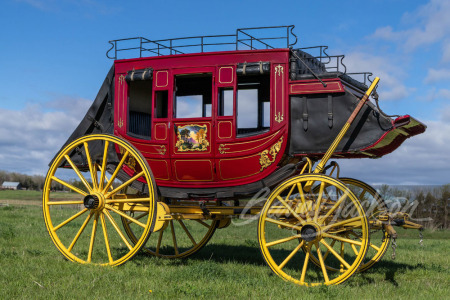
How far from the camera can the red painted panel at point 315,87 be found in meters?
7.22

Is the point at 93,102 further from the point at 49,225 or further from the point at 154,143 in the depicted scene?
the point at 49,225

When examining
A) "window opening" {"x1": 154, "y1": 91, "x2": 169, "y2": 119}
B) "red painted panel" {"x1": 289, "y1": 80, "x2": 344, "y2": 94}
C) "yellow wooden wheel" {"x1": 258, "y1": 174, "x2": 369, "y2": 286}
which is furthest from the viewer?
"window opening" {"x1": 154, "y1": 91, "x2": 169, "y2": 119}

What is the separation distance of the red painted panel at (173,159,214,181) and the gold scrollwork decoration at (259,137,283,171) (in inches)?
31.9

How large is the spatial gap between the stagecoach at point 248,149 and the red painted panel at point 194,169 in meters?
0.02

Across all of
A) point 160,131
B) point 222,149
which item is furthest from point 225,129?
point 160,131

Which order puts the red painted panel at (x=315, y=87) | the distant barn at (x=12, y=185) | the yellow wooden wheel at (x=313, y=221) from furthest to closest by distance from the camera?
1. the distant barn at (x=12, y=185)
2. the red painted panel at (x=315, y=87)
3. the yellow wooden wheel at (x=313, y=221)

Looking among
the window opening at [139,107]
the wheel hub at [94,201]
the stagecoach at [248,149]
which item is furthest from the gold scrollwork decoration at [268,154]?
the wheel hub at [94,201]

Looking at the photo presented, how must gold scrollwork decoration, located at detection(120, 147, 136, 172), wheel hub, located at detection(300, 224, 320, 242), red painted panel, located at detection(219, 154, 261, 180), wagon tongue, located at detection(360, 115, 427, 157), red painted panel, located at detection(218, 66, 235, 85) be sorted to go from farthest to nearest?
gold scrollwork decoration, located at detection(120, 147, 136, 172) → red painted panel, located at detection(218, 66, 235, 85) → red painted panel, located at detection(219, 154, 261, 180) → wagon tongue, located at detection(360, 115, 427, 157) → wheel hub, located at detection(300, 224, 320, 242)

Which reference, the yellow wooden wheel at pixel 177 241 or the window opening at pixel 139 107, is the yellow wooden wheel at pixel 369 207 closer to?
the yellow wooden wheel at pixel 177 241

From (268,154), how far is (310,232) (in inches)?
55.2

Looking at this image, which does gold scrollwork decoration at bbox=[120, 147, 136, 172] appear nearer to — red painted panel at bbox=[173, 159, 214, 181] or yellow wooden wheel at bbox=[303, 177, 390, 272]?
red painted panel at bbox=[173, 159, 214, 181]

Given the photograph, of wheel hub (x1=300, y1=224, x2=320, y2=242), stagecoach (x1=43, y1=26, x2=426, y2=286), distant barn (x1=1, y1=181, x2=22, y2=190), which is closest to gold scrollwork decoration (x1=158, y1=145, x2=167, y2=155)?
stagecoach (x1=43, y1=26, x2=426, y2=286)

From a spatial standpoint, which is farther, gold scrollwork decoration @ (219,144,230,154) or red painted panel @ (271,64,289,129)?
gold scrollwork decoration @ (219,144,230,154)

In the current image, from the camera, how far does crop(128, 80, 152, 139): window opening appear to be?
8.88 metres
